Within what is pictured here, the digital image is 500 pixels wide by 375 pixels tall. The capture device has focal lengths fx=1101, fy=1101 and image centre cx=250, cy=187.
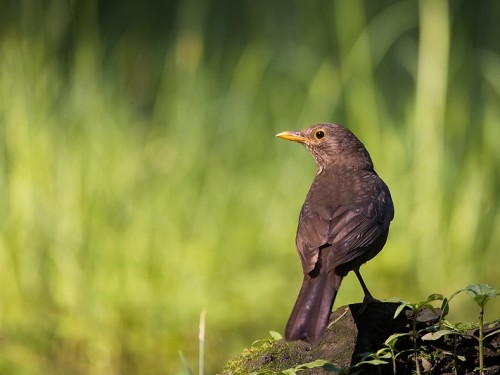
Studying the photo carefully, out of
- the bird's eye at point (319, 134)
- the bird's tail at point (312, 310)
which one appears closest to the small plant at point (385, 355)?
the bird's tail at point (312, 310)

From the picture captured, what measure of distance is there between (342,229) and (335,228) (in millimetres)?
29

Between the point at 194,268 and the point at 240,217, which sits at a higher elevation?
the point at 240,217

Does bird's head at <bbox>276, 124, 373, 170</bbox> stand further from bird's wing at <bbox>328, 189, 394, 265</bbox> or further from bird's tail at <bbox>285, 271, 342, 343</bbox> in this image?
bird's tail at <bbox>285, 271, 342, 343</bbox>

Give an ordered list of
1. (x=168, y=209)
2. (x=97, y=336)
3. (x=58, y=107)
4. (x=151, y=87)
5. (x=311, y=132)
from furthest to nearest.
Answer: (x=151, y=87), (x=58, y=107), (x=168, y=209), (x=97, y=336), (x=311, y=132)

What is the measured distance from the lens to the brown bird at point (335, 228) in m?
3.66

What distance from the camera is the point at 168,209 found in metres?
6.71

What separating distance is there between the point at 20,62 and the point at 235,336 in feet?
7.88

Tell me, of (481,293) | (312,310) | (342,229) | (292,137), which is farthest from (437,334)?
(292,137)

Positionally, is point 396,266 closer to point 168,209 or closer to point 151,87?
point 168,209

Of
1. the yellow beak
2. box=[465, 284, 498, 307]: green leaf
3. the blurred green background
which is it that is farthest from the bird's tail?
the blurred green background

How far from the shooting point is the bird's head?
17.2 feet

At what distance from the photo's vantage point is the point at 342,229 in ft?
14.1

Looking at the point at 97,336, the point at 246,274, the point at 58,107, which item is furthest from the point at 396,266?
the point at 58,107

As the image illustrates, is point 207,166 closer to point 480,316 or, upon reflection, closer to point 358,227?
point 358,227
